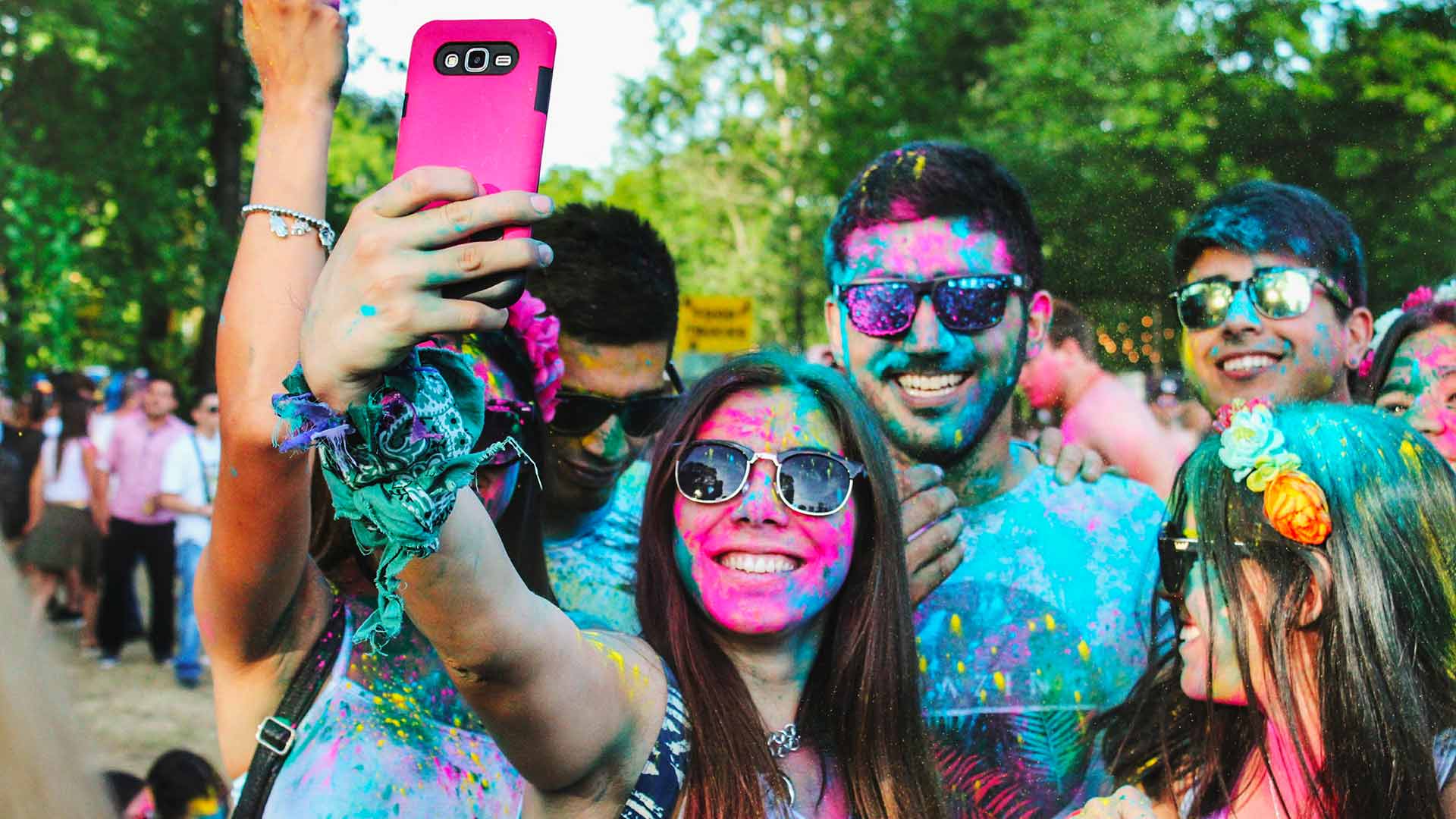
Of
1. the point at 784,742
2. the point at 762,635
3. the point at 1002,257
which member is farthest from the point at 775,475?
the point at 1002,257

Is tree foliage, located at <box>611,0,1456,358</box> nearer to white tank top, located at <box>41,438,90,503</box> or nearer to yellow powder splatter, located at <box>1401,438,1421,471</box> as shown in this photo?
yellow powder splatter, located at <box>1401,438,1421,471</box>

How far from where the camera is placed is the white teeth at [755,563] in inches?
81.4

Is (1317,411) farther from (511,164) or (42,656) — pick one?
(42,656)

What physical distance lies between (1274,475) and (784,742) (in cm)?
82

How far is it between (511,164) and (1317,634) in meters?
1.37

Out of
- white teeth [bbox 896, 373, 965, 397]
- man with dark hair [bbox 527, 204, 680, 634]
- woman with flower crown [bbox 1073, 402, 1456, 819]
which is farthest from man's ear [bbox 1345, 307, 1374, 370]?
man with dark hair [bbox 527, 204, 680, 634]

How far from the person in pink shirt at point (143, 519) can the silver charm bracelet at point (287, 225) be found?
23.5 feet

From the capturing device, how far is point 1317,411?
80.7 inches

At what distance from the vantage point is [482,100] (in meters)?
1.25

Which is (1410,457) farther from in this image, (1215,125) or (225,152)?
(225,152)

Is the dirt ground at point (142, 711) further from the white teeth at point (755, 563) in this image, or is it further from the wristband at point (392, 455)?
the wristband at point (392, 455)

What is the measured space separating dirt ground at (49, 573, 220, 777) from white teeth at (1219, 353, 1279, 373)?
5.21 meters

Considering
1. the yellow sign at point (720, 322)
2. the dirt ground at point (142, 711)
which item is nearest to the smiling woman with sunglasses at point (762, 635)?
the dirt ground at point (142, 711)

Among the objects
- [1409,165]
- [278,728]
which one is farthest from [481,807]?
[1409,165]
